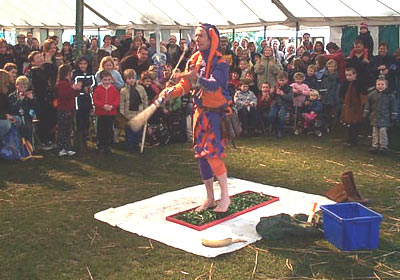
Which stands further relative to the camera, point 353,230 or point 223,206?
point 223,206

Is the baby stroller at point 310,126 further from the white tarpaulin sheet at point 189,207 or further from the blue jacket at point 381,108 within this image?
the white tarpaulin sheet at point 189,207

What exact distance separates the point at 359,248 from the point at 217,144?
1.41 metres

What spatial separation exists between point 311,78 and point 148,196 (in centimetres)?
511

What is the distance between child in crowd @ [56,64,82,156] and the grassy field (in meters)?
0.29

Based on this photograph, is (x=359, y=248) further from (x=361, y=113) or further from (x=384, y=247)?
(x=361, y=113)

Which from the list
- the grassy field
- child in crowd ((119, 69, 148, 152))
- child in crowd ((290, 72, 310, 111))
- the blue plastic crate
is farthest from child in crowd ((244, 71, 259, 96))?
the blue plastic crate

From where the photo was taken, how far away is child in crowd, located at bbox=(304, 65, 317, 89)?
30.7 ft

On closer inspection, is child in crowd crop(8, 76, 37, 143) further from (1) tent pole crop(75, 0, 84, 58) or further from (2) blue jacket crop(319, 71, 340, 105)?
(2) blue jacket crop(319, 71, 340, 105)

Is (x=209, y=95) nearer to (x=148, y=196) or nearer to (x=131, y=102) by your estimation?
(x=148, y=196)

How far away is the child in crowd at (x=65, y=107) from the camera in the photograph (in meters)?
7.16

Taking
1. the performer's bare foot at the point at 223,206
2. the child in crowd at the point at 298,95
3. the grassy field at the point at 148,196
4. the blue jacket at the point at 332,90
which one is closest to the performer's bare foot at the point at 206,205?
the performer's bare foot at the point at 223,206

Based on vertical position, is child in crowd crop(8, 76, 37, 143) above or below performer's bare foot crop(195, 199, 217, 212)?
above

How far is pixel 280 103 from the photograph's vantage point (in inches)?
352

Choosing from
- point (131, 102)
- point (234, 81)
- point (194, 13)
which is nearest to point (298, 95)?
point (234, 81)
